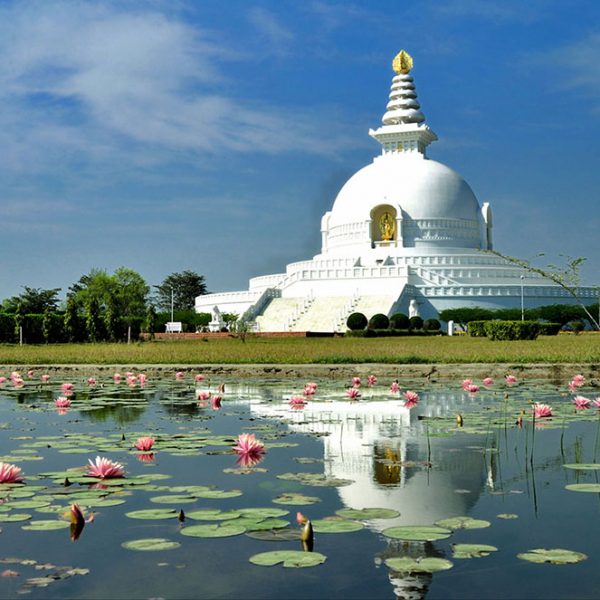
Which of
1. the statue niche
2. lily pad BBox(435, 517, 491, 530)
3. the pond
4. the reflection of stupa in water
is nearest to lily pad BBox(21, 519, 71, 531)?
the pond

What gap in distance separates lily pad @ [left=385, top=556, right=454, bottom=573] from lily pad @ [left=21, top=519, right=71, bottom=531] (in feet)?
5.71

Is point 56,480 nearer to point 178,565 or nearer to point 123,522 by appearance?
point 123,522

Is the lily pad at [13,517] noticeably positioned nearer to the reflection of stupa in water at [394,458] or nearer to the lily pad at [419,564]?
the reflection of stupa in water at [394,458]

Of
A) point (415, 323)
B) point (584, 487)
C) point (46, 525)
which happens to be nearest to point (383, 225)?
point (415, 323)

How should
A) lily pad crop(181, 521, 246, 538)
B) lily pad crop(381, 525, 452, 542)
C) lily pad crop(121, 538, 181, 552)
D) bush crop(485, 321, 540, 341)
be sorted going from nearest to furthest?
1. lily pad crop(121, 538, 181, 552)
2. lily pad crop(381, 525, 452, 542)
3. lily pad crop(181, 521, 246, 538)
4. bush crop(485, 321, 540, 341)

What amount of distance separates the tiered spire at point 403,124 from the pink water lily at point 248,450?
190 feet

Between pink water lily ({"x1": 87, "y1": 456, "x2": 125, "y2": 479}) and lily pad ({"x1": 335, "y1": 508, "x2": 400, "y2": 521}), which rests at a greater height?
pink water lily ({"x1": 87, "y1": 456, "x2": 125, "y2": 479})

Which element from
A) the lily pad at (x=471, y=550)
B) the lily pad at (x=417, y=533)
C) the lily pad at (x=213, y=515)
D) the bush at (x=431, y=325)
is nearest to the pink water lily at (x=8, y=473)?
the lily pad at (x=213, y=515)

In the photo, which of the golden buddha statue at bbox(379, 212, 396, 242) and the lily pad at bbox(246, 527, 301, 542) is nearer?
the lily pad at bbox(246, 527, 301, 542)

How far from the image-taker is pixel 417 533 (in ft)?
13.5

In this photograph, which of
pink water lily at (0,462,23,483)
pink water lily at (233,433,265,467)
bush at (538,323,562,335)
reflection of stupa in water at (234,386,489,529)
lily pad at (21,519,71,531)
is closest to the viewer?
lily pad at (21,519,71,531)

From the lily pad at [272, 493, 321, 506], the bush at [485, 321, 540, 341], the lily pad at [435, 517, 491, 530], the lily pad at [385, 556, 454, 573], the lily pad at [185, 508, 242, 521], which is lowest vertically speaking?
the lily pad at [385, 556, 454, 573]

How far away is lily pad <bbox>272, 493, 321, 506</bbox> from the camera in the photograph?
4863 mm

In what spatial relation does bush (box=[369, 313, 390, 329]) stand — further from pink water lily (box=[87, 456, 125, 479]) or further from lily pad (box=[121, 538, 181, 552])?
lily pad (box=[121, 538, 181, 552])
